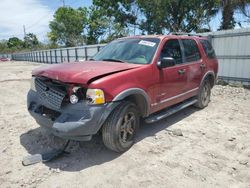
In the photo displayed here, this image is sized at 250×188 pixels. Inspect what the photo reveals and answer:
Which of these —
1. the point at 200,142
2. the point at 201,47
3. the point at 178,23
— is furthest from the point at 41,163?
the point at 178,23

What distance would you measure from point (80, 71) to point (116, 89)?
61 centimetres

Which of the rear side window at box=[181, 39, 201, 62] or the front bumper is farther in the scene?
the rear side window at box=[181, 39, 201, 62]

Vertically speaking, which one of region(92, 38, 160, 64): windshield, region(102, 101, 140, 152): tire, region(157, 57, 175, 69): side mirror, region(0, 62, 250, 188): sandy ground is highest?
region(92, 38, 160, 64): windshield

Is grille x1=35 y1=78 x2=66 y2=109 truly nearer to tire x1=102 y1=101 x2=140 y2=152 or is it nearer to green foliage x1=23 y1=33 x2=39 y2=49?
tire x1=102 y1=101 x2=140 y2=152

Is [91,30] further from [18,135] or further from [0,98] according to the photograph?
[18,135]

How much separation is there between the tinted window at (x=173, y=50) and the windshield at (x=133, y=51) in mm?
232

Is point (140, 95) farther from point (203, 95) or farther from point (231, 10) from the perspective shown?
point (231, 10)

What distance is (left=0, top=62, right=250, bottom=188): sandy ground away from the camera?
10.8ft

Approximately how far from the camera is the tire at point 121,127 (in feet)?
12.2

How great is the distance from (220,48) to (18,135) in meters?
8.79

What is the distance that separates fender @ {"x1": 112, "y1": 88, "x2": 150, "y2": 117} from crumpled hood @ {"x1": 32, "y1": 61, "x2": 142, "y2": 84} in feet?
1.22

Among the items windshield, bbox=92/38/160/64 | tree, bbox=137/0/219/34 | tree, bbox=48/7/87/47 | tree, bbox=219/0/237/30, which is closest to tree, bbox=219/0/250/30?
tree, bbox=219/0/237/30

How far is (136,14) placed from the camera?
27.4 meters

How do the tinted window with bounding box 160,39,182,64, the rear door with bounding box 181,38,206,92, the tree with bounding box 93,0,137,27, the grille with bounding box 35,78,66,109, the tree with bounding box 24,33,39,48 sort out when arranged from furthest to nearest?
1. the tree with bounding box 24,33,39,48
2. the tree with bounding box 93,0,137,27
3. the rear door with bounding box 181,38,206,92
4. the tinted window with bounding box 160,39,182,64
5. the grille with bounding box 35,78,66,109
